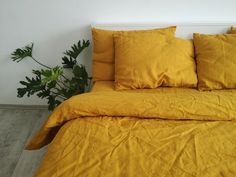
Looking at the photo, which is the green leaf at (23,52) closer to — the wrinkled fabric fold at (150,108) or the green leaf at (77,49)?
the green leaf at (77,49)

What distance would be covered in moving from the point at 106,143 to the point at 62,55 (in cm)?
127

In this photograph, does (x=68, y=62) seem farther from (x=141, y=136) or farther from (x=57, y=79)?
(x=141, y=136)

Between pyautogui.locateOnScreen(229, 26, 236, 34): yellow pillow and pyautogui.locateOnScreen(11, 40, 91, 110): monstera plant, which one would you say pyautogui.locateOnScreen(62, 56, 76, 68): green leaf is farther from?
pyautogui.locateOnScreen(229, 26, 236, 34): yellow pillow

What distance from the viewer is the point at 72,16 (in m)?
1.98

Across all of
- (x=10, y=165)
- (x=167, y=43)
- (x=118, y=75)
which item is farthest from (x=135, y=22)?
(x=10, y=165)

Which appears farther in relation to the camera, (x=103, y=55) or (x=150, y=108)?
(x=103, y=55)

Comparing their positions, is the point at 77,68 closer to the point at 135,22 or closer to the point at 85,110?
the point at 135,22

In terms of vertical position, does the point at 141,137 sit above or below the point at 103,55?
below

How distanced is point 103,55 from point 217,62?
83 cm

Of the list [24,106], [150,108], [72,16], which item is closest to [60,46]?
[72,16]

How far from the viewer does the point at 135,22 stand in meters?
1.94

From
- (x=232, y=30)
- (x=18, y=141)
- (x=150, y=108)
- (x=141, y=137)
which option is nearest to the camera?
(x=141, y=137)

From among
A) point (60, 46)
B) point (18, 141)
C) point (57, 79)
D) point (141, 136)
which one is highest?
point (60, 46)

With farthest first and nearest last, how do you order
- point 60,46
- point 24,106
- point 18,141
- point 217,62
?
point 24,106 < point 60,46 < point 18,141 < point 217,62
